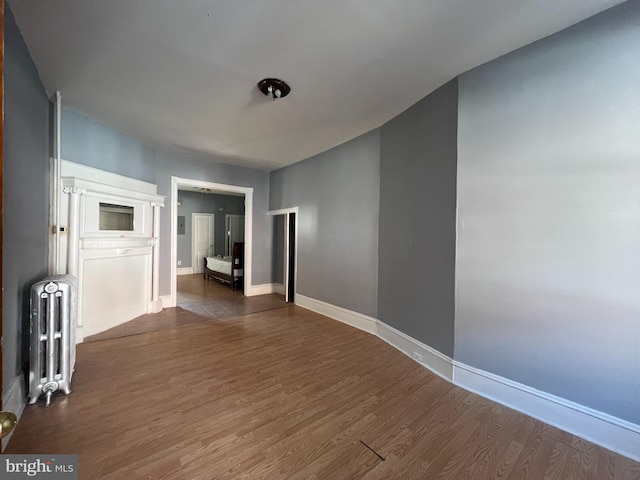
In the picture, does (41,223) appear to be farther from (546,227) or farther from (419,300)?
(546,227)

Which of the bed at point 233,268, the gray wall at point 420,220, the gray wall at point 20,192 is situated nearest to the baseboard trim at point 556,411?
the gray wall at point 420,220

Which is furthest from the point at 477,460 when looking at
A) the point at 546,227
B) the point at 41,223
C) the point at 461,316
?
the point at 41,223

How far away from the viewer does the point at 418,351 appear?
8.48ft

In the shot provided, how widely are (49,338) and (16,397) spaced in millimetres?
374

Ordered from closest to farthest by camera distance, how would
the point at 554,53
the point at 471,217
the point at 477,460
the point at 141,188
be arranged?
the point at 477,460 → the point at 554,53 → the point at 471,217 → the point at 141,188

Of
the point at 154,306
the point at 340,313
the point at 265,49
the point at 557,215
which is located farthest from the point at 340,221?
the point at 154,306

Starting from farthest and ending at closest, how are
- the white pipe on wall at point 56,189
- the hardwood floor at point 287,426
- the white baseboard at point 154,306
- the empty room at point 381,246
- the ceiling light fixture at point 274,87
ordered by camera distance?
the white baseboard at point 154,306
the white pipe on wall at point 56,189
the ceiling light fixture at point 274,87
the empty room at point 381,246
the hardwood floor at point 287,426

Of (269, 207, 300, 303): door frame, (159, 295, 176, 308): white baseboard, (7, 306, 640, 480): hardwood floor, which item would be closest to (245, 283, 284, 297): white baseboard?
(269, 207, 300, 303): door frame

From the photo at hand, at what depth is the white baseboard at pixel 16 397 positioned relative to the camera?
1.61 metres

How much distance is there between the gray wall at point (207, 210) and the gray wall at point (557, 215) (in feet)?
24.5

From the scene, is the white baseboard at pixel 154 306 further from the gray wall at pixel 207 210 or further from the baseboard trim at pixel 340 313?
the gray wall at pixel 207 210

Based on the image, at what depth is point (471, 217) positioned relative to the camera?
7.05ft

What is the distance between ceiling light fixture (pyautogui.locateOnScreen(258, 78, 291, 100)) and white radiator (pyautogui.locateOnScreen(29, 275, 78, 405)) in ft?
7.27

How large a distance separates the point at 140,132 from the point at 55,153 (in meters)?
1.02
